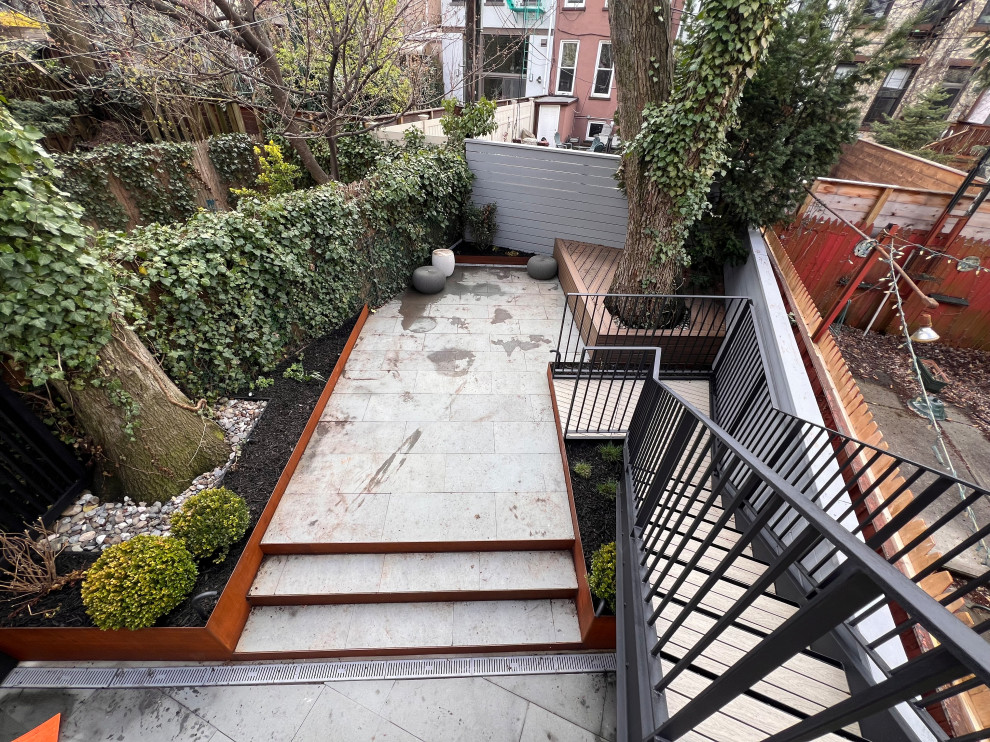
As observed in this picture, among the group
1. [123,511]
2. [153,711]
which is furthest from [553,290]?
[153,711]

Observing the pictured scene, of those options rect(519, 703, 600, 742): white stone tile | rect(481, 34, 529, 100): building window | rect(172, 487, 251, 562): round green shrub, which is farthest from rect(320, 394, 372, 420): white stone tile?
rect(481, 34, 529, 100): building window

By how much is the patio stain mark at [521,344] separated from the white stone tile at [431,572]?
2965mm

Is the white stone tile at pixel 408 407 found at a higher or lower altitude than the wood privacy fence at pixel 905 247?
lower

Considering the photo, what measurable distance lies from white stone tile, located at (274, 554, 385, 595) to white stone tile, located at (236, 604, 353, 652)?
0.15 m

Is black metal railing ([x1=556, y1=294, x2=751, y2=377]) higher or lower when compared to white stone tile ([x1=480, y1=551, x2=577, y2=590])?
higher

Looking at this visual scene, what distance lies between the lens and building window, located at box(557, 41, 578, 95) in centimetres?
1436

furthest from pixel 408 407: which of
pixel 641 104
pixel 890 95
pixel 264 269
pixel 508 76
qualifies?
pixel 890 95

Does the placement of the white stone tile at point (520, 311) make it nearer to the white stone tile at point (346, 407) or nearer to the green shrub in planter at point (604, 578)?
the white stone tile at point (346, 407)

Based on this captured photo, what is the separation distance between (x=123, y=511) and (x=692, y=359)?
20.8 feet

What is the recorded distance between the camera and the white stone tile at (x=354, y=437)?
13.7 ft

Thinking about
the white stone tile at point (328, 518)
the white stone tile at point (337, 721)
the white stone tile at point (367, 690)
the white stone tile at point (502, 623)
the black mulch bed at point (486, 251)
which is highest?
the black mulch bed at point (486, 251)

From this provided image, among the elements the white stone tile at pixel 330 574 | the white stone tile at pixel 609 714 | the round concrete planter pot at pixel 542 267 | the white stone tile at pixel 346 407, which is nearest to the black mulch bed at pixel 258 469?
the white stone tile at pixel 346 407

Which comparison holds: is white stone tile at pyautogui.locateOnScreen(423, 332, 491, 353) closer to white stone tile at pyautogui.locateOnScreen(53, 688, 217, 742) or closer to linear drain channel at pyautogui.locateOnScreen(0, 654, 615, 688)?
linear drain channel at pyautogui.locateOnScreen(0, 654, 615, 688)

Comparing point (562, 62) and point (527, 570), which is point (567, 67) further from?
point (527, 570)
